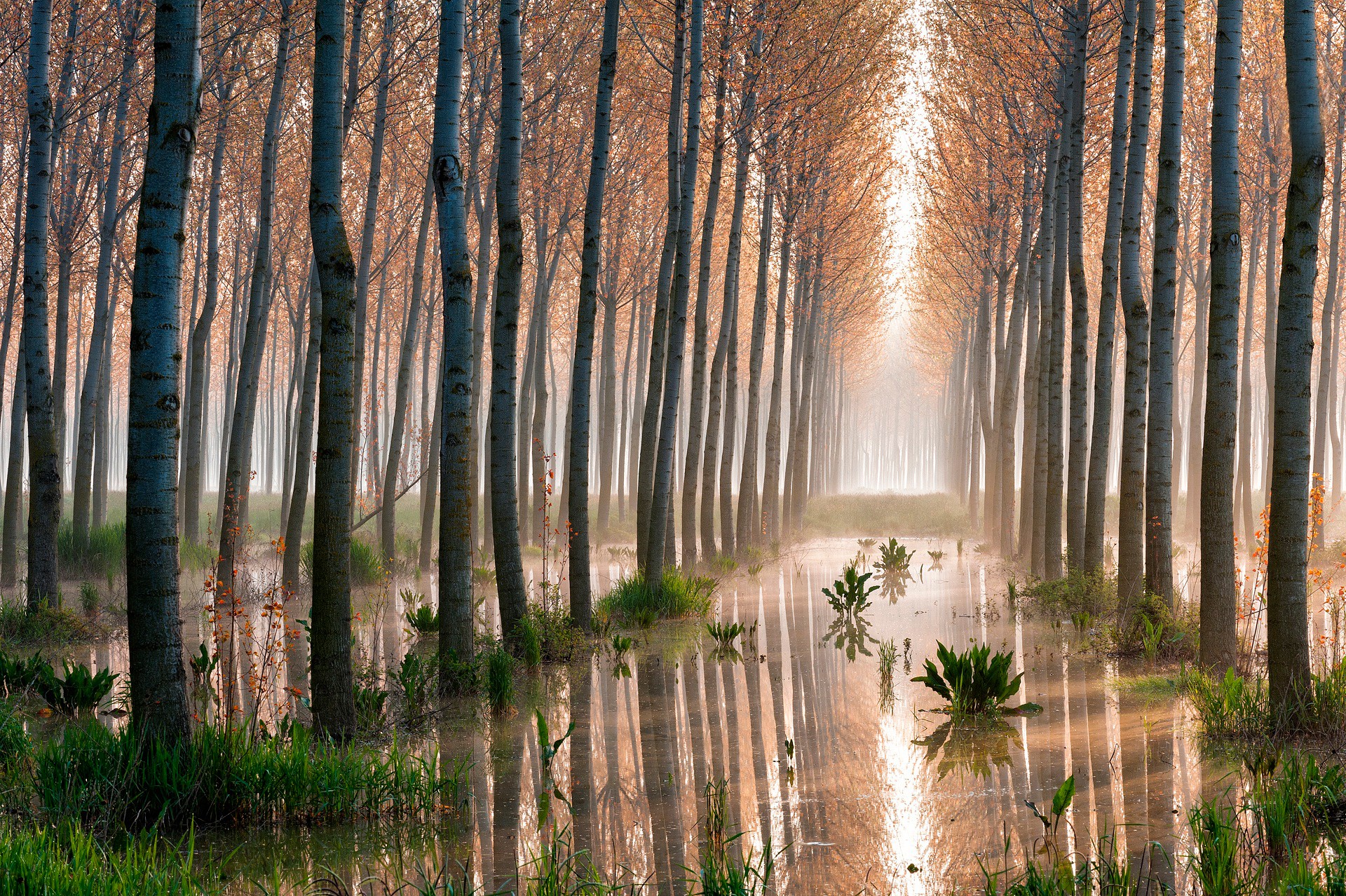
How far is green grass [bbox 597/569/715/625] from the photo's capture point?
970cm

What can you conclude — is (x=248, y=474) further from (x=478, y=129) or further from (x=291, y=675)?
(x=291, y=675)

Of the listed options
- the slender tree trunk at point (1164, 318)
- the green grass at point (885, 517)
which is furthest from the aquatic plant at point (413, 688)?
the green grass at point (885, 517)

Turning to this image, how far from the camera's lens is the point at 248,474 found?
45.2ft

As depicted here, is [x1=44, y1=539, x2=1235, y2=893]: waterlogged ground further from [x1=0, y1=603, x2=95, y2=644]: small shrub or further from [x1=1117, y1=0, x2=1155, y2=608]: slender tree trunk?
[x1=1117, y1=0, x2=1155, y2=608]: slender tree trunk

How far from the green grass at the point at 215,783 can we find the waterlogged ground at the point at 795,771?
0.13m

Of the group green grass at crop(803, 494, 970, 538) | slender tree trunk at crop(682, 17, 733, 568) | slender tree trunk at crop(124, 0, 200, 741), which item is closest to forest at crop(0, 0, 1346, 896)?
slender tree trunk at crop(124, 0, 200, 741)

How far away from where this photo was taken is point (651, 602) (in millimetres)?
9875

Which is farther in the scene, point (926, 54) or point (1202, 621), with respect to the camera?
point (926, 54)

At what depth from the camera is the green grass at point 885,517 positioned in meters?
24.8

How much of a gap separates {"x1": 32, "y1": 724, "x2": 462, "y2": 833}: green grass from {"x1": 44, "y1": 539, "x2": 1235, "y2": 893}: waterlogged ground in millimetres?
131

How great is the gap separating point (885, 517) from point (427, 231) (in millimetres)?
18347

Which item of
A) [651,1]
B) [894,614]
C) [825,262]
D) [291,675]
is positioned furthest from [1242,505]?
[291,675]

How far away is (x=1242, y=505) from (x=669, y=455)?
13.1 meters

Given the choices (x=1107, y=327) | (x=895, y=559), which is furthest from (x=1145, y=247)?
(x=1107, y=327)
